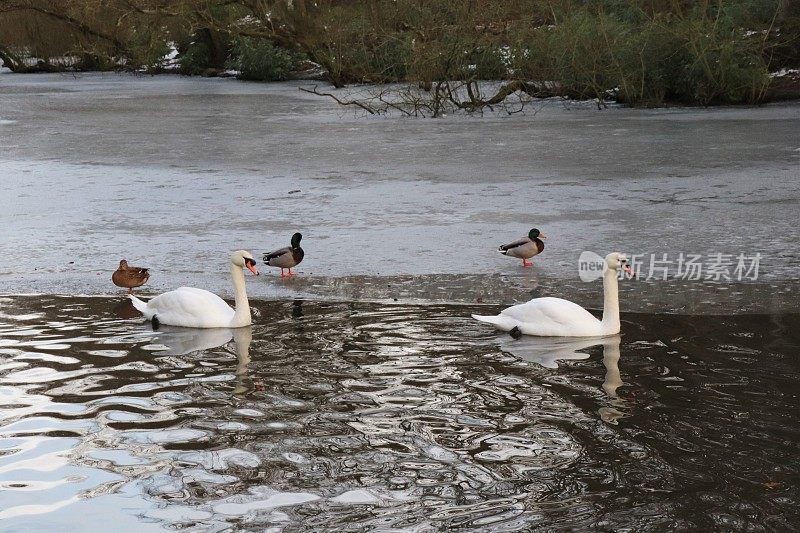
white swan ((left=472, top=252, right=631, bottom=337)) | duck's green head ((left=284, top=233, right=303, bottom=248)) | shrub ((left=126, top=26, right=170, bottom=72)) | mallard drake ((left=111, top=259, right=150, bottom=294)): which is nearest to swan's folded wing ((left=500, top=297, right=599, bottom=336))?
white swan ((left=472, top=252, right=631, bottom=337))

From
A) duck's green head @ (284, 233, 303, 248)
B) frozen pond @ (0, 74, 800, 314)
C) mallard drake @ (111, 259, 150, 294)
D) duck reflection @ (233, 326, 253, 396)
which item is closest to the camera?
duck reflection @ (233, 326, 253, 396)

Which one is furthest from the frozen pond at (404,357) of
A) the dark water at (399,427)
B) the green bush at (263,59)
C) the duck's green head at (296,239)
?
the green bush at (263,59)

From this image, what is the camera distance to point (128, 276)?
786 centimetres

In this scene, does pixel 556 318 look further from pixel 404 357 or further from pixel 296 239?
pixel 296 239

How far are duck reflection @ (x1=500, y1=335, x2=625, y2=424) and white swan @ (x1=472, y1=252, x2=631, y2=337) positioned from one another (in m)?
0.04

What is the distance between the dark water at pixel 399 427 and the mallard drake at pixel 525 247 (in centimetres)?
143

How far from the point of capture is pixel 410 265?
857 cm

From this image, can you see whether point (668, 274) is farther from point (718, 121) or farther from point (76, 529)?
point (718, 121)

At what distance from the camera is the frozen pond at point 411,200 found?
27.1ft

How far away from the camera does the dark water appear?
4105mm

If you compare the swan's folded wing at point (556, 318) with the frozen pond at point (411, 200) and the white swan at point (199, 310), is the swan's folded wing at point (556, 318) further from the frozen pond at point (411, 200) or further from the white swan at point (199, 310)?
the white swan at point (199, 310)

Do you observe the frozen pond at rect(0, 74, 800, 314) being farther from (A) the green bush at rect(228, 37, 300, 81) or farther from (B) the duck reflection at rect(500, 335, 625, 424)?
(A) the green bush at rect(228, 37, 300, 81)

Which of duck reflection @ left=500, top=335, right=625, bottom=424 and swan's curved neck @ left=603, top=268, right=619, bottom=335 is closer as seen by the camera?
duck reflection @ left=500, top=335, right=625, bottom=424

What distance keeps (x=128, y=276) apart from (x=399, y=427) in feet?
11.5
